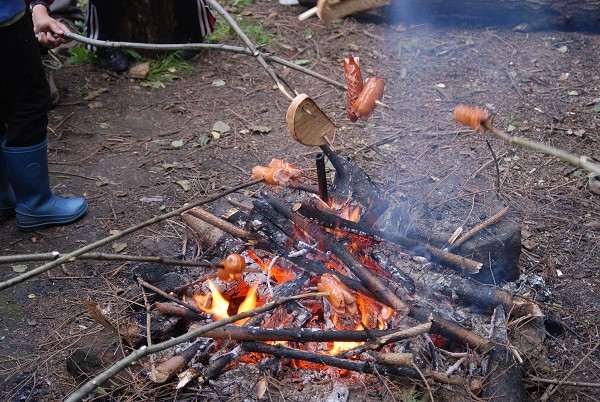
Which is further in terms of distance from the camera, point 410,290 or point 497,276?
point 497,276

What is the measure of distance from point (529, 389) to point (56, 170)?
15.0ft

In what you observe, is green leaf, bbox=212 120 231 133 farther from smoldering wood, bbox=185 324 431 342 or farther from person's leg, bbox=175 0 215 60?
smoldering wood, bbox=185 324 431 342

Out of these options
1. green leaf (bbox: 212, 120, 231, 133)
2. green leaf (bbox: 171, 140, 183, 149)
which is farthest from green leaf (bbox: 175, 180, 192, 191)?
green leaf (bbox: 212, 120, 231, 133)

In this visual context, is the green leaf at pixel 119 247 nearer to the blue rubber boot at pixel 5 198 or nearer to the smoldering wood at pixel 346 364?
the blue rubber boot at pixel 5 198

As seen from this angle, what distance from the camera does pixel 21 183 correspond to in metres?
4.71

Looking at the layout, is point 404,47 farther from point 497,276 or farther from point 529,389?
point 529,389

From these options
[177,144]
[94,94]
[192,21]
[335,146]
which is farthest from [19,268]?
[192,21]

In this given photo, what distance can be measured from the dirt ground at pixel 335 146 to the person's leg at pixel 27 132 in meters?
0.16

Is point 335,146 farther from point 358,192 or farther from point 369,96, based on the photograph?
point 369,96

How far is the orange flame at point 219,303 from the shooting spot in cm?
344

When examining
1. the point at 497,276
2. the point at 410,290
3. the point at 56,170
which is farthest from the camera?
the point at 56,170

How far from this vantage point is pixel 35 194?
15.6ft

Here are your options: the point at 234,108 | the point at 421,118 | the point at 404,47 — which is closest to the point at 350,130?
the point at 421,118

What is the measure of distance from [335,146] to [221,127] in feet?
4.27
